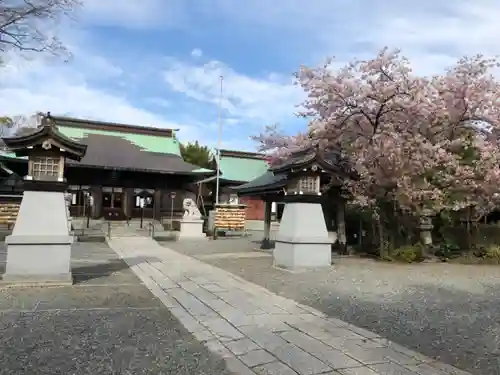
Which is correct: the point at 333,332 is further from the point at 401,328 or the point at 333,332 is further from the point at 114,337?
the point at 114,337

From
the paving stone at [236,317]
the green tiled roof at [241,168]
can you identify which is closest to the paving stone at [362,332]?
the paving stone at [236,317]

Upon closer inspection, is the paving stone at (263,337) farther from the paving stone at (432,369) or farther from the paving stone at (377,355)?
the paving stone at (432,369)

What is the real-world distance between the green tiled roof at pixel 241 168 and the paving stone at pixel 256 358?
2776 centimetres

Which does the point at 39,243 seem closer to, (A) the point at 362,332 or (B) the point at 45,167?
(B) the point at 45,167

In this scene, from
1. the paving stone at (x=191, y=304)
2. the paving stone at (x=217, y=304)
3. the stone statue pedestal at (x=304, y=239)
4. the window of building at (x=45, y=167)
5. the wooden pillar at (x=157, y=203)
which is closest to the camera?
the paving stone at (x=191, y=304)

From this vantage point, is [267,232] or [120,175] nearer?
[267,232]

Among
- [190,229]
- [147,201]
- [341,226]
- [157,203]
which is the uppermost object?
[147,201]

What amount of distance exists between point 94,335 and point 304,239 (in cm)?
653

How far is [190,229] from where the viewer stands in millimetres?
21312

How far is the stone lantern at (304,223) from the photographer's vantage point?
35.3 ft

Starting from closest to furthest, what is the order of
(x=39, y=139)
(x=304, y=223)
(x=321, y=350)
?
(x=321, y=350) → (x=39, y=139) → (x=304, y=223)

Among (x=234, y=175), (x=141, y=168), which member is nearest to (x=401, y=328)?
(x=141, y=168)

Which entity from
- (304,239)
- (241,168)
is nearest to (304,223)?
(304,239)

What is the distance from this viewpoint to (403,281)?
375 inches
